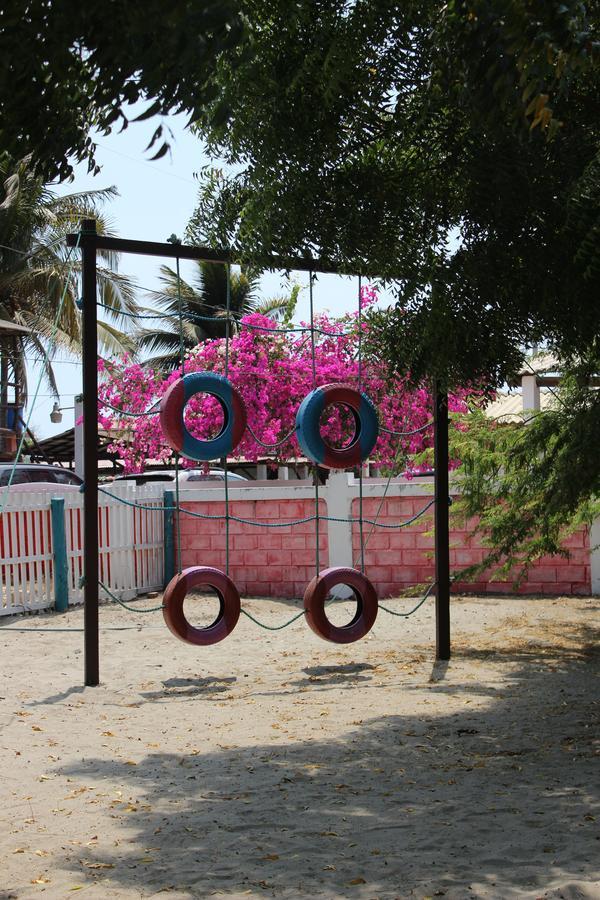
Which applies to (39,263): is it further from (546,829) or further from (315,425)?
(546,829)

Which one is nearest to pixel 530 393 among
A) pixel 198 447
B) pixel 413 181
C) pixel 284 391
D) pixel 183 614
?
pixel 284 391

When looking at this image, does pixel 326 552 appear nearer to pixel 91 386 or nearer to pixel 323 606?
pixel 323 606

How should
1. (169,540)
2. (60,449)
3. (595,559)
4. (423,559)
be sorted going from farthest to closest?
(60,449)
(169,540)
(423,559)
(595,559)

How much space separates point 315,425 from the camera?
7.48 m

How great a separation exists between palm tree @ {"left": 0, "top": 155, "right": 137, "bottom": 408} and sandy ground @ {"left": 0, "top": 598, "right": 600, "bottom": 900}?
17927 mm

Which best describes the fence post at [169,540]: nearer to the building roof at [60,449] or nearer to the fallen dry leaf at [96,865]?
the fallen dry leaf at [96,865]

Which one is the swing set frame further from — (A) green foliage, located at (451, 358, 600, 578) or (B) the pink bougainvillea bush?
(B) the pink bougainvillea bush

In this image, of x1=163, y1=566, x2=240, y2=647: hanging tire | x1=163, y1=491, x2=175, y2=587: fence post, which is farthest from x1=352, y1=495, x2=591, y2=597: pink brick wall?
x1=163, y1=566, x2=240, y2=647: hanging tire

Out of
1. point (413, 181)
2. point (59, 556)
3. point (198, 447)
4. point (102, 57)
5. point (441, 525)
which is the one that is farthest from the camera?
point (59, 556)

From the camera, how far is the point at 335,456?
7512 millimetres

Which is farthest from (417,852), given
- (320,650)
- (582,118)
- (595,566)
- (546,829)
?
(595,566)

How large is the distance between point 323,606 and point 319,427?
128 cm

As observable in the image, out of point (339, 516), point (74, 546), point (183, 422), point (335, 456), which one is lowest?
point (74, 546)

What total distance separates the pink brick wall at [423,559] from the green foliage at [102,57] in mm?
8229
